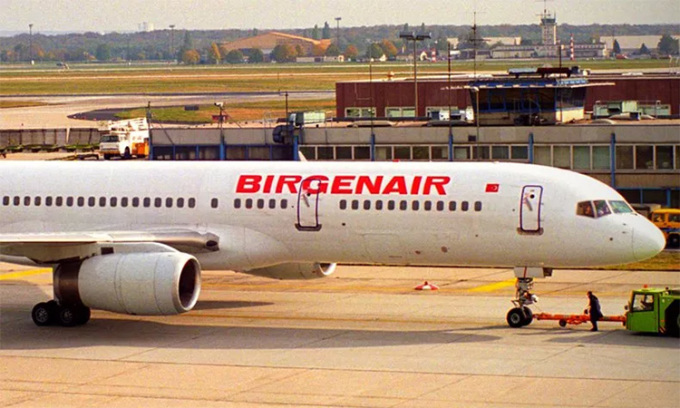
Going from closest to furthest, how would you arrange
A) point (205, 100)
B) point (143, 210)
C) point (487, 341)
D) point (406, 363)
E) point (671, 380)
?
point (671, 380) → point (406, 363) → point (487, 341) → point (143, 210) → point (205, 100)

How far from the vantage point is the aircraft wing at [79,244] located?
113 ft

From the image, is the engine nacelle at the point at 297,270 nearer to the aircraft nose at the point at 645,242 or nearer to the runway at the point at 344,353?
the runway at the point at 344,353

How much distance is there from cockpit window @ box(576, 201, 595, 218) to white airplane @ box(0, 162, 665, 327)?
3 cm

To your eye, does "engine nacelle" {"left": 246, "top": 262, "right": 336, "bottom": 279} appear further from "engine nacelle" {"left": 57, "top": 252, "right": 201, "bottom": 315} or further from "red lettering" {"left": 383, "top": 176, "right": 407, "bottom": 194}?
"engine nacelle" {"left": 57, "top": 252, "right": 201, "bottom": 315}

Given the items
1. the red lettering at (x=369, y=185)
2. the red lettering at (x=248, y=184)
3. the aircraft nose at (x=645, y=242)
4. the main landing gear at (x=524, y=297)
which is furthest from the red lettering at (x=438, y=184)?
the aircraft nose at (x=645, y=242)

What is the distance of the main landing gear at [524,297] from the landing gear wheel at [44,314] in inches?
492

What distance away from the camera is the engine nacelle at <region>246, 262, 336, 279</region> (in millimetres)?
37875

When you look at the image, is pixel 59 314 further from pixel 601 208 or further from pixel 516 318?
pixel 601 208

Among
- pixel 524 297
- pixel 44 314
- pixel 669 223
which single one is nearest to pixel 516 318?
pixel 524 297

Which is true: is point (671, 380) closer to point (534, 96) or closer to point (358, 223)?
point (358, 223)

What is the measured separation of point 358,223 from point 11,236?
9379 millimetres

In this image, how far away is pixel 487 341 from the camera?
32312mm

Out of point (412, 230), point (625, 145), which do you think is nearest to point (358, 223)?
point (412, 230)

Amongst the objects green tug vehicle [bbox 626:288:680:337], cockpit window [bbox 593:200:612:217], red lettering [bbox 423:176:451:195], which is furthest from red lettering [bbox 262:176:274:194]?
green tug vehicle [bbox 626:288:680:337]
